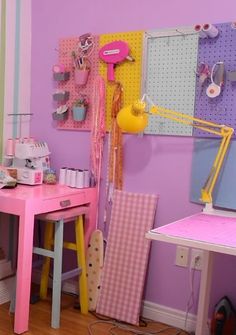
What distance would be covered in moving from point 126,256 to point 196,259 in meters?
0.39

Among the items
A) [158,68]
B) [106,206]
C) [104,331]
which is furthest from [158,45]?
[104,331]

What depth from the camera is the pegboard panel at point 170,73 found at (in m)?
2.28

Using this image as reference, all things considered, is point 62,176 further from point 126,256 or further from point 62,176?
point 126,256

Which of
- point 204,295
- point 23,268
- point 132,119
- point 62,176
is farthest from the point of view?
point 62,176

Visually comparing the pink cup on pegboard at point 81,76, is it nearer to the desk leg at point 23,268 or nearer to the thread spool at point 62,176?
the thread spool at point 62,176

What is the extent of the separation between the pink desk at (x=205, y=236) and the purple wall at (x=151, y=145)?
0.31 metres

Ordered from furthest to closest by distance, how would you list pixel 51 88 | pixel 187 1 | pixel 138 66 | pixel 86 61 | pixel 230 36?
pixel 51 88
pixel 86 61
pixel 138 66
pixel 187 1
pixel 230 36

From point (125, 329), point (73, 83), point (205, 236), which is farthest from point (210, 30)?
point (125, 329)

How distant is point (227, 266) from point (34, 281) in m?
1.33

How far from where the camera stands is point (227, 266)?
7.38 feet

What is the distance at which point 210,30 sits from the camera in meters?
2.11

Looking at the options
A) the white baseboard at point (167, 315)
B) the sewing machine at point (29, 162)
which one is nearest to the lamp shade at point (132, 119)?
the sewing machine at point (29, 162)

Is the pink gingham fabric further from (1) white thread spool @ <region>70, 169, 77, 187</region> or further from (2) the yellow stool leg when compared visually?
(2) the yellow stool leg

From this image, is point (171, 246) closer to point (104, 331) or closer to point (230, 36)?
point (104, 331)
